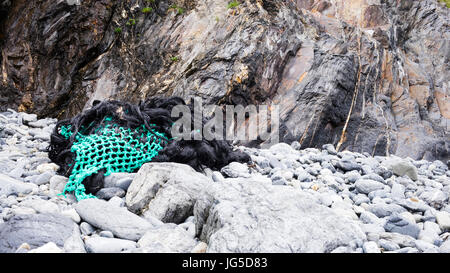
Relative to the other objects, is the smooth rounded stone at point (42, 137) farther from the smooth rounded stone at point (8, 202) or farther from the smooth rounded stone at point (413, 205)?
the smooth rounded stone at point (413, 205)

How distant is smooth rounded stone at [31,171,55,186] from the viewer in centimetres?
294

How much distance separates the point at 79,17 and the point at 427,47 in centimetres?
1109

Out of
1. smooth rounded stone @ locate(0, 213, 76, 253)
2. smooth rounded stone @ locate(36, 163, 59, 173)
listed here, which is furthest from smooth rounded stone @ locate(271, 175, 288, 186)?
smooth rounded stone @ locate(36, 163, 59, 173)

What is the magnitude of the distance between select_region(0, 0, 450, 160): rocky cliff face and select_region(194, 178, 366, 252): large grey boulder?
13.6ft

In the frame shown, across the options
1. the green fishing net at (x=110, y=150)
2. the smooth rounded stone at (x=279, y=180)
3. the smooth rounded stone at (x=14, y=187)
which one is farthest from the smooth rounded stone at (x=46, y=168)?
the smooth rounded stone at (x=279, y=180)

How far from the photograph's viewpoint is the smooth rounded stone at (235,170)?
136 inches

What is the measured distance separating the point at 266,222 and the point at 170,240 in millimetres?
598

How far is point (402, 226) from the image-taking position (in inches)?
90.8

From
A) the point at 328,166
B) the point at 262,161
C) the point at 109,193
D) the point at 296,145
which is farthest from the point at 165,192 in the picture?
the point at 296,145

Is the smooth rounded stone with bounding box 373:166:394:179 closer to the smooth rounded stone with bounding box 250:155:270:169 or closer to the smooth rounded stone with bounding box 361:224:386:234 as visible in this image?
the smooth rounded stone with bounding box 250:155:270:169

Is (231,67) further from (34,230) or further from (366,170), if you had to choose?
(34,230)

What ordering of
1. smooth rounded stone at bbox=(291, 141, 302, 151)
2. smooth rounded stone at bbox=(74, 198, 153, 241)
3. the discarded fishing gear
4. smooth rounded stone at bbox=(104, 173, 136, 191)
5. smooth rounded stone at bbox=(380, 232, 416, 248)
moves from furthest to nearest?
1. smooth rounded stone at bbox=(291, 141, 302, 151)
2. the discarded fishing gear
3. smooth rounded stone at bbox=(104, 173, 136, 191)
4. smooth rounded stone at bbox=(74, 198, 153, 241)
5. smooth rounded stone at bbox=(380, 232, 416, 248)

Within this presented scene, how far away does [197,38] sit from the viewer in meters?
7.18

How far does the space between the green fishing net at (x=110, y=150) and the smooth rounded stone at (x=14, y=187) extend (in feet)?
0.86
